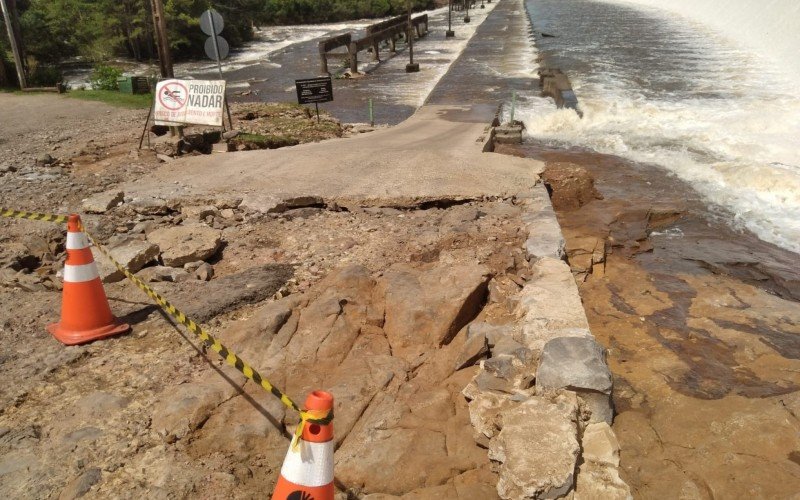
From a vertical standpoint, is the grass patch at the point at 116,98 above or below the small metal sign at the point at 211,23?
below

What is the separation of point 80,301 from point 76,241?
0.50 metres

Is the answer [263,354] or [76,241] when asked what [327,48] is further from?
[263,354]

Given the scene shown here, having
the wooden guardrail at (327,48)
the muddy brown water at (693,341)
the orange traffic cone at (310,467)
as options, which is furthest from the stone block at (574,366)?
the wooden guardrail at (327,48)

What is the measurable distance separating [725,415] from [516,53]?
27175 mm

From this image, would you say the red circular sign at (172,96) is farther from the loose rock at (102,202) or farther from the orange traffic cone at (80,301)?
the orange traffic cone at (80,301)

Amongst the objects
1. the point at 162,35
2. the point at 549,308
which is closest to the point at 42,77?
the point at 162,35

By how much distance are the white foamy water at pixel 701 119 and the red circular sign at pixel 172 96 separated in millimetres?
8319

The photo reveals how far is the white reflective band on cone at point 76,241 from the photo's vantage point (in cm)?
470

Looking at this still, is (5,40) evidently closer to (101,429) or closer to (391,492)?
(101,429)

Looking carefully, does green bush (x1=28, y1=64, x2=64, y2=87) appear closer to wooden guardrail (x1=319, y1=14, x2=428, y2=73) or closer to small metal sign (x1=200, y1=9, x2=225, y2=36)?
wooden guardrail (x1=319, y1=14, x2=428, y2=73)

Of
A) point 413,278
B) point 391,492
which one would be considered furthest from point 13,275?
point 391,492

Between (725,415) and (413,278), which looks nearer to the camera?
(725,415)

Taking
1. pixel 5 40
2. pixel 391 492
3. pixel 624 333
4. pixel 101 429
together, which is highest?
pixel 5 40

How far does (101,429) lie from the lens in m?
3.56
